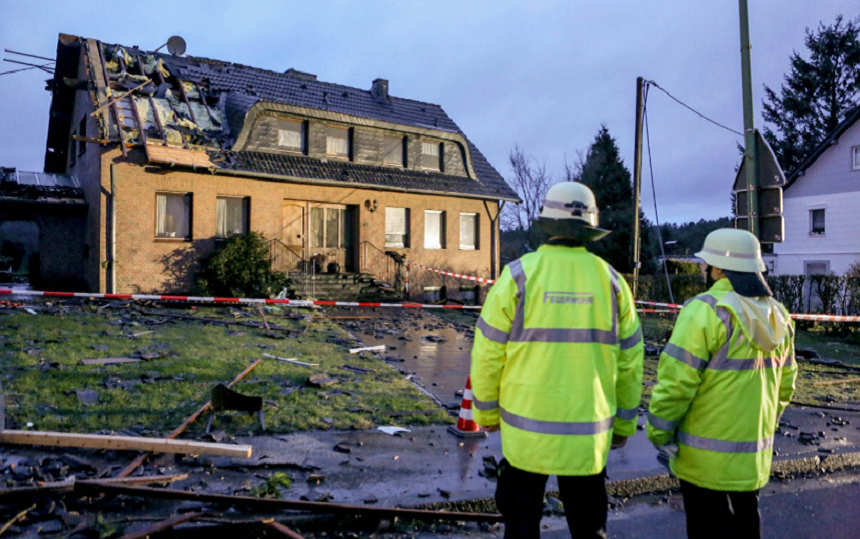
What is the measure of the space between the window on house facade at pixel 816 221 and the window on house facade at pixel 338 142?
2123cm

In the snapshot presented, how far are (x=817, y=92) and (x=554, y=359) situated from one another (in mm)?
41787

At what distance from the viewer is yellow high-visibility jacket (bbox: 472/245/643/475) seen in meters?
2.83

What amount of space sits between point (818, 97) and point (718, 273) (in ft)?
134

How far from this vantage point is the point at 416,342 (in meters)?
12.6

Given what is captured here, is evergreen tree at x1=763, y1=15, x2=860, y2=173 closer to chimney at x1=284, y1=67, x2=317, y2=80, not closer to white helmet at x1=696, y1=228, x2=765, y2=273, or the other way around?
chimney at x1=284, y1=67, x2=317, y2=80

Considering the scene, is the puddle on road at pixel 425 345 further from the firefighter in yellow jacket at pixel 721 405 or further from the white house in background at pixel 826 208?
the white house in background at pixel 826 208

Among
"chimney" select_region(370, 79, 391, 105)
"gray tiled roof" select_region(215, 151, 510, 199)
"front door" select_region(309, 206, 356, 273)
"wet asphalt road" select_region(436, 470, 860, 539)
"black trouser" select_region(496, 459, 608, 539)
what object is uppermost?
"chimney" select_region(370, 79, 391, 105)

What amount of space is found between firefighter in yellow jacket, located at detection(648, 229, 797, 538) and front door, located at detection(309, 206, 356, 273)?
56.4 ft

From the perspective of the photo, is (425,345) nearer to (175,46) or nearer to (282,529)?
(282,529)

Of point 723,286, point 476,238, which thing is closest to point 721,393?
point 723,286

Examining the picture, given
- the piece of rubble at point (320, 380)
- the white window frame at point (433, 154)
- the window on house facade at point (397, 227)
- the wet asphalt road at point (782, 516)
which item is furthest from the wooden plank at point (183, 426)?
the white window frame at point (433, 154)

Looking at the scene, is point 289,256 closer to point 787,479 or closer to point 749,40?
point 749,40

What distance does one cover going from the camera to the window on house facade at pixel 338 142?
68.8ft

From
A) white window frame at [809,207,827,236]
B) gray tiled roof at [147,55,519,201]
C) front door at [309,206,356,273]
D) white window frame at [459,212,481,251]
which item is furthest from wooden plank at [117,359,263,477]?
white window frame at [809,207,827,236]
